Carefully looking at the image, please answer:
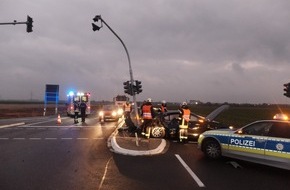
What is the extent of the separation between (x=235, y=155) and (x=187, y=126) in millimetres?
5670

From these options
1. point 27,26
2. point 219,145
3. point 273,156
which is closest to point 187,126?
point 219,145

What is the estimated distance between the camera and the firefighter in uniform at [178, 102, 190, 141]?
17.0 m

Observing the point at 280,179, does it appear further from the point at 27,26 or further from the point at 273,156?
the point at 27,26

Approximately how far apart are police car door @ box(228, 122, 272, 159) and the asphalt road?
1.38 ft

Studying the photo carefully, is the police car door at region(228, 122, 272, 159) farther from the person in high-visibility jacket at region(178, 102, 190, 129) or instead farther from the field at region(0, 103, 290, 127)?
the field at region(0, 103, 290, 127)

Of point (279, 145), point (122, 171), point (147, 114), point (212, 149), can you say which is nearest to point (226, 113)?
point (147, 114)

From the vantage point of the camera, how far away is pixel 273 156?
1037 centimetres

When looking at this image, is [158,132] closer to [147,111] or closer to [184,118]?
[147,111]

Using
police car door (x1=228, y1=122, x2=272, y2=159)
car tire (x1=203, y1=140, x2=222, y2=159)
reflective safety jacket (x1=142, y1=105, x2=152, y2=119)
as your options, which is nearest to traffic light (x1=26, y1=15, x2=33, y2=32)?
reflective safety jacket (x1=142, y1=105, x2=152, y2=119)

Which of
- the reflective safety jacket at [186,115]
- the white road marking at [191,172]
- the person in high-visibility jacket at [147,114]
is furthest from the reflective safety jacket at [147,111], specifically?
the white road marking at [191,172]

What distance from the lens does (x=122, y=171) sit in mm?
10031

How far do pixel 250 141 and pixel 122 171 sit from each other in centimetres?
383

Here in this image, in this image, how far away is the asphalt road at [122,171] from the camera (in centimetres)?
850

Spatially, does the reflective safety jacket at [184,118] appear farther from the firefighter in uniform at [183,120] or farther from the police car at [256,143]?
the police car at [256,143]
